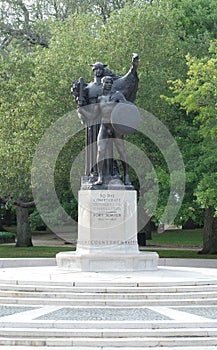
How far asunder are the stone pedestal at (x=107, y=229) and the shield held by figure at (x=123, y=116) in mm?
1792

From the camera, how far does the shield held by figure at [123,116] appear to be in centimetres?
1725

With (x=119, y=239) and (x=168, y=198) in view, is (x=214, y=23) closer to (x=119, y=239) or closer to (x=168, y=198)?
(x=168, y=198)

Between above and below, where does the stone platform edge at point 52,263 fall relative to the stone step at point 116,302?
below

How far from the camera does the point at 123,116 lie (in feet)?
56.8

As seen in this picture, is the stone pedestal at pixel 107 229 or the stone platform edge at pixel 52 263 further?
the stone platform edge at pixel 52 263

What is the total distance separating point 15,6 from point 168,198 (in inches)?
827

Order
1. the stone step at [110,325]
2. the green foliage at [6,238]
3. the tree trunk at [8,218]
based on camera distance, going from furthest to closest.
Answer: the tree trunk at [8,218] → the green foliage at [6,238] → the stone step at [110,325]

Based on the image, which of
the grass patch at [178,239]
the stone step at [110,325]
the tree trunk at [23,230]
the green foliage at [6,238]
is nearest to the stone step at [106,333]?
the stone step at [110,325]

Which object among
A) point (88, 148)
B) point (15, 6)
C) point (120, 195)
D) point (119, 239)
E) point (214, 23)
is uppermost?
point (15, 6)

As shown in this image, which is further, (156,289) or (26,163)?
(26,163)

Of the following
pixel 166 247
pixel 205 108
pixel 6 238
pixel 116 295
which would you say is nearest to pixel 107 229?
pixel 116 295

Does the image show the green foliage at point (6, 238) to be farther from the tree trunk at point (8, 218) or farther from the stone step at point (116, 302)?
the stone step at point (116, 302)

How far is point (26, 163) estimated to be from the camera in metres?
26.1

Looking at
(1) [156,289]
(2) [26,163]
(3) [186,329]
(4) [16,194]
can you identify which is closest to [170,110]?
(2) [26,163]
